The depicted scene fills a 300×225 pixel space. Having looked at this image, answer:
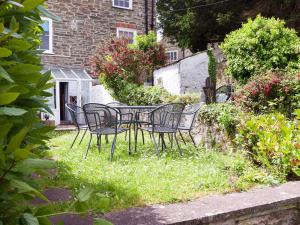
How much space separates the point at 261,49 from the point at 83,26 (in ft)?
33.9

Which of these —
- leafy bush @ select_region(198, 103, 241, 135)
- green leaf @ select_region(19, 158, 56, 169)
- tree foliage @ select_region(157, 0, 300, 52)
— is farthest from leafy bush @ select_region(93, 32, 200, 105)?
green leaf @ select_region(19, 158, 56, 169)

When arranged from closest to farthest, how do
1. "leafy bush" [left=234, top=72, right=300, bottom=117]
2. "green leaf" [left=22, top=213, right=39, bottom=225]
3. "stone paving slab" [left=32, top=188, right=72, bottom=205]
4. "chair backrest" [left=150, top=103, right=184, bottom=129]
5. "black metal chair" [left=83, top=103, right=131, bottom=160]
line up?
"green leaf" [left=22, top=213, right=39, bottom=225], "stone paving slab" [left=32, top=188, right=72, bottom=205], "black metal chair" [left=83, top=103, right=131, bottom=160], "chair backrest" [left=150, top=103, right=184, bottom=129], "leafy bush" [left=234, top=72, right=300, bottom=117]

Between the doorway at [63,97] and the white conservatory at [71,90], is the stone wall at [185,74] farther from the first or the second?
the doorway at [63,97]

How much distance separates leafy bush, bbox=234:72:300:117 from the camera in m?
6.92

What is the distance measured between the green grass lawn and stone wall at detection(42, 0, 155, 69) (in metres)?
11.0

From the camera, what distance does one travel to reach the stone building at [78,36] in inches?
637

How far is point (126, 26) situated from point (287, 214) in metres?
16.2

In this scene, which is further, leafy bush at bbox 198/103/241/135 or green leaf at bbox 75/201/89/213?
leafy bush at bbox 198/103/241/135

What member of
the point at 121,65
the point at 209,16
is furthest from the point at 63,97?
the point at 209,16

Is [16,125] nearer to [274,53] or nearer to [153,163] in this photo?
[153,163]

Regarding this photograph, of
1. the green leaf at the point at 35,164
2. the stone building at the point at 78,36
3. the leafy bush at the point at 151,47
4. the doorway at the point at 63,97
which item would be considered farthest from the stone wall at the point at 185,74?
the green leaf at the point at 35,164

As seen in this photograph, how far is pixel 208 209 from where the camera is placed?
9.11 ft

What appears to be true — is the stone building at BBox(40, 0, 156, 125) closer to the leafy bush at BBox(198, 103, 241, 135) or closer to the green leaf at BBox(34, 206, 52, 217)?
the leafy bush at BBox(198, 103, 241, 135)

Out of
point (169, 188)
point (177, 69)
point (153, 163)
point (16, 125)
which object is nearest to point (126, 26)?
point (177, 69)
